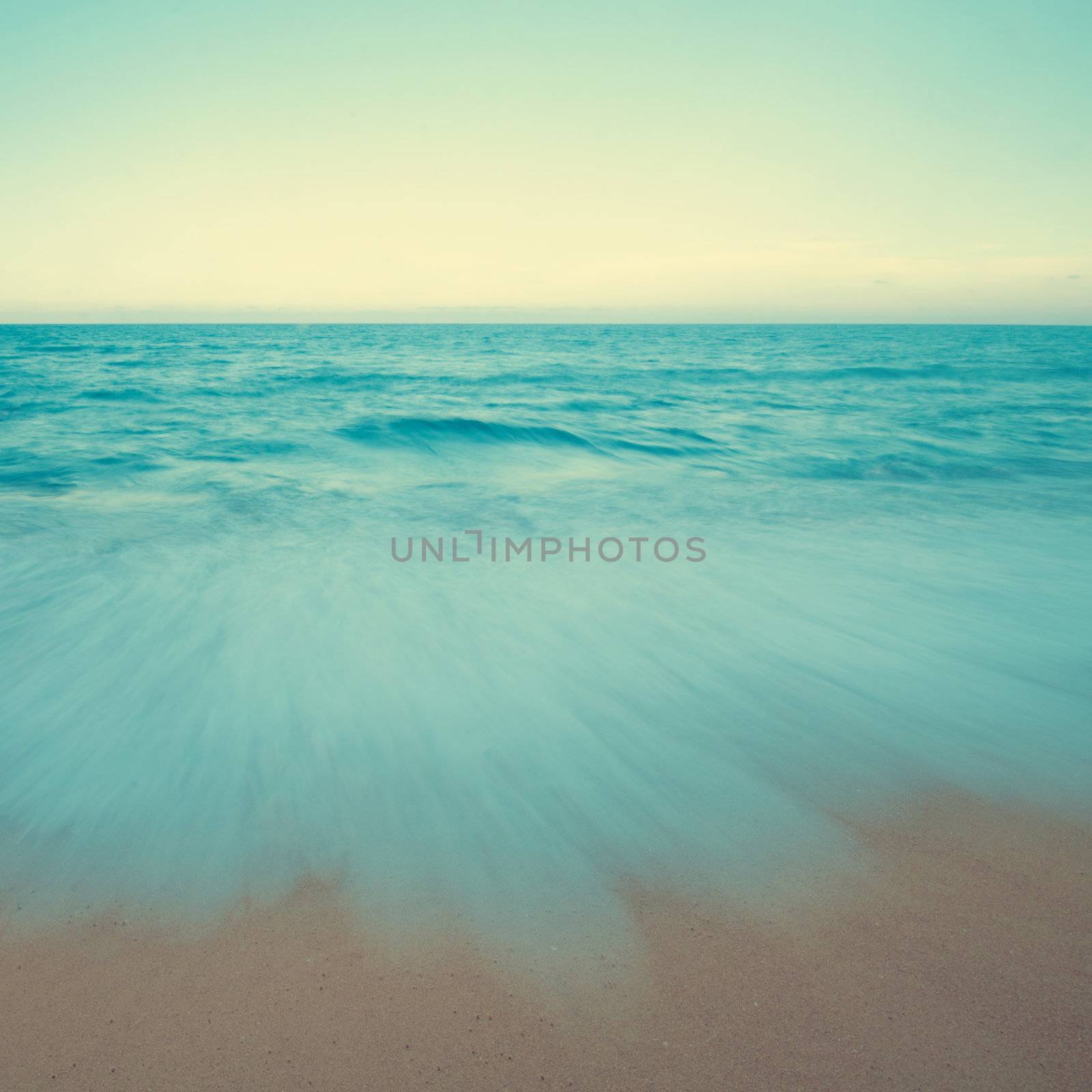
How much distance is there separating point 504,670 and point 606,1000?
2.49 metres

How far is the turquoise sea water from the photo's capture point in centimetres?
290

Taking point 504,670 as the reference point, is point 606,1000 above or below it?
above

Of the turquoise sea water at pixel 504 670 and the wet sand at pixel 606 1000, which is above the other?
the wet sand at pixel 606 1000

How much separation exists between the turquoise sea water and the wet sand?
227 mm

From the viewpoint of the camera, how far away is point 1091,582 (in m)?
6.32

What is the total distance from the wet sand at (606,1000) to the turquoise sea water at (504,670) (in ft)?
0.74

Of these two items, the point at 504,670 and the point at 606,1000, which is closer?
the point at 606,1000

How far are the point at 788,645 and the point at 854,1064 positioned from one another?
10.2ft

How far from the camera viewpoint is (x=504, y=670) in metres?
4.58

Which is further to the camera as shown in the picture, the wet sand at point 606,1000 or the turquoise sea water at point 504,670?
the turquoise sea water at point 504,670

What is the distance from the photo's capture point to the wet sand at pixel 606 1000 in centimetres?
200

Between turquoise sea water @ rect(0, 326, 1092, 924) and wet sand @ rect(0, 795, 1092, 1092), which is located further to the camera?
turquoise sea water @ rect(0, 326, 1092, 924)

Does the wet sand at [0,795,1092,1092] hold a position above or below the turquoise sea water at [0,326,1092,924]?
above

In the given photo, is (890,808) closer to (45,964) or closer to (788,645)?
(788,645)
